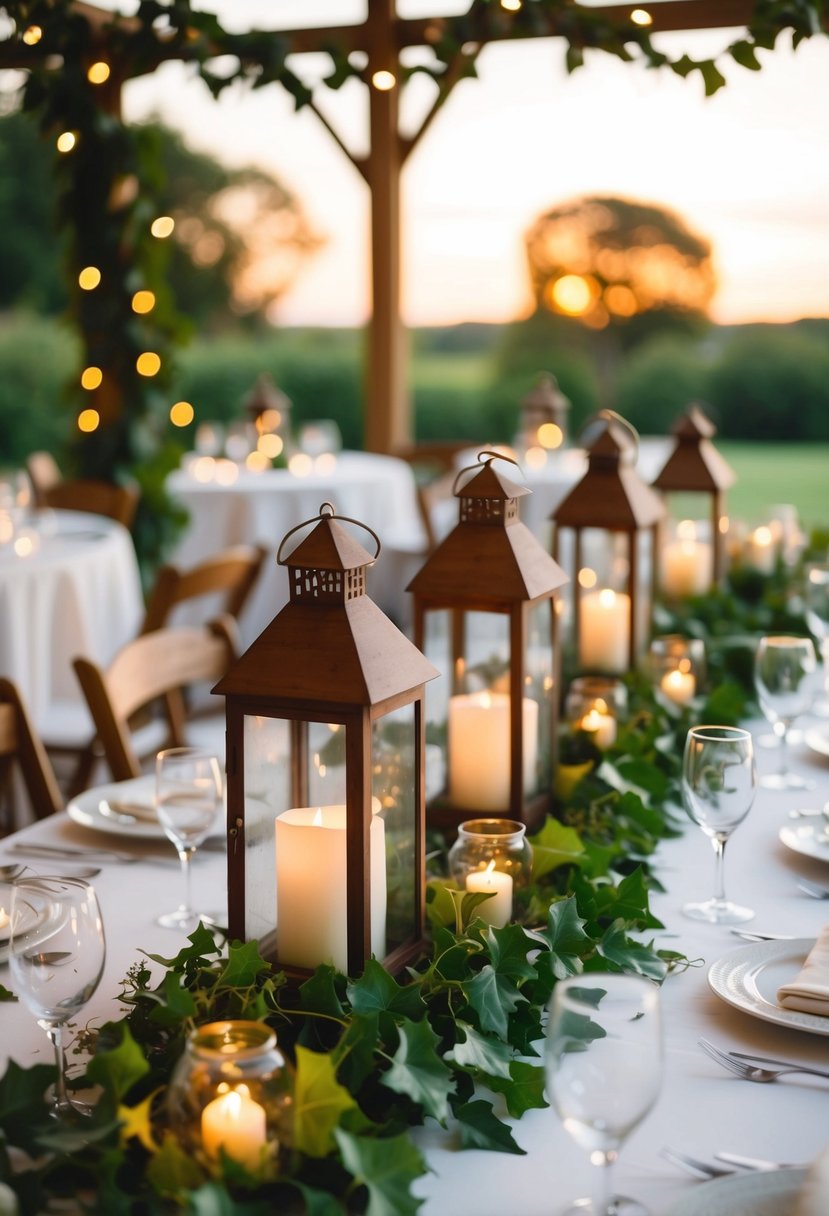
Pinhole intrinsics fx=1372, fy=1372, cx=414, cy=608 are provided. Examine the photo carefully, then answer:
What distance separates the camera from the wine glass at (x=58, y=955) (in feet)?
3.43

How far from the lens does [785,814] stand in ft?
5.96

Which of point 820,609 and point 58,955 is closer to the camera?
point 58,955

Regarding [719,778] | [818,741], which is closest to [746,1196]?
[719,778]

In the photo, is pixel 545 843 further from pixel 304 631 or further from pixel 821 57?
pixel 821 57

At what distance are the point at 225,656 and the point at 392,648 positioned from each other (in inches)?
55.4

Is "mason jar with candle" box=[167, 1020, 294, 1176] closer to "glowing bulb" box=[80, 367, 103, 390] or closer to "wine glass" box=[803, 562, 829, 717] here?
"wine glass" box=[803, 562, 829, 717]

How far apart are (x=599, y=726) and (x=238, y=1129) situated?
108 cm

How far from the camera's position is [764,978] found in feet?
4.21

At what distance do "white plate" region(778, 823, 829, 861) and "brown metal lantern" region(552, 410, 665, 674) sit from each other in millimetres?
590

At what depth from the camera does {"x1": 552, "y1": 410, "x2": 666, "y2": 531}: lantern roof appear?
7.23ft

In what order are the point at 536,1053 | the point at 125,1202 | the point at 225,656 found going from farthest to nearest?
the point at 225,656 < the point at 536,1053 < the point at 125,1202

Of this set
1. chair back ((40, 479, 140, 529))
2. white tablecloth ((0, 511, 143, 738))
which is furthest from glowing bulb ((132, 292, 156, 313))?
white tablecloth ((0, 511, 143, 738))

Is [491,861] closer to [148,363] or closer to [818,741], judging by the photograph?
[818,741]

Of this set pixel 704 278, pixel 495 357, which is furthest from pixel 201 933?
pixel 495 357
